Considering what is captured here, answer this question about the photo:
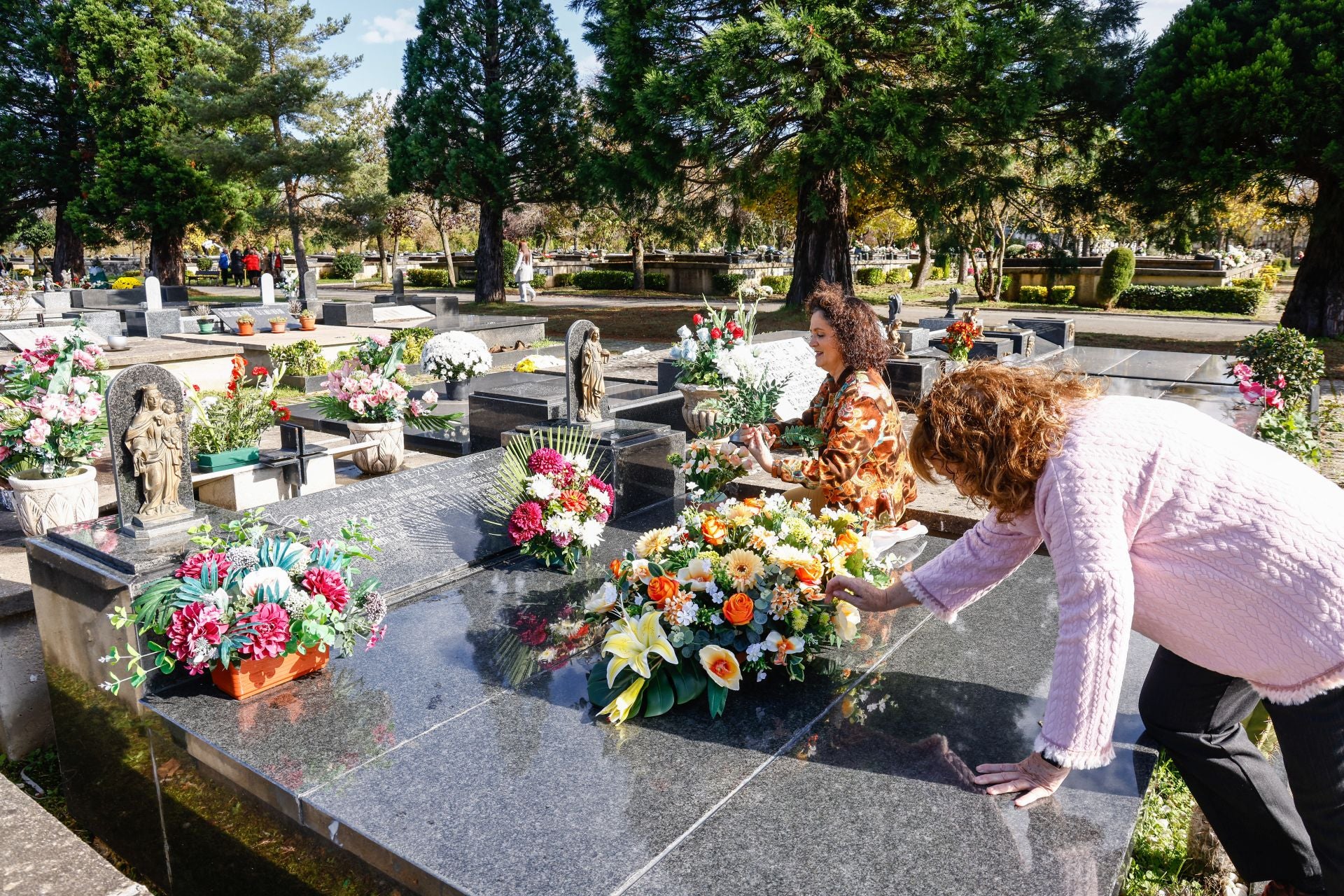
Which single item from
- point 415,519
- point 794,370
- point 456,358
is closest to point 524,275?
point 456,358

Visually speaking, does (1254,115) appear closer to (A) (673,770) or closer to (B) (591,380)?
(B) (591,380)

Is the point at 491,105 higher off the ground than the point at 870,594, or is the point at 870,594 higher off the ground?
the point at 491,105

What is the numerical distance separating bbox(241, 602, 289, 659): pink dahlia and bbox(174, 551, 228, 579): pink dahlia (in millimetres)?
212

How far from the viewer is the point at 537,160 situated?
2758 cm

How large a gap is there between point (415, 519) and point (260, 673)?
1.51 metres

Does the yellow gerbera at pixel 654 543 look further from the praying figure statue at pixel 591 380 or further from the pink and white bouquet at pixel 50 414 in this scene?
the pink and white bouquet at pixel 50 414

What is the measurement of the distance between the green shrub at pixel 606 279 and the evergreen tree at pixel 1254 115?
21.0 metres

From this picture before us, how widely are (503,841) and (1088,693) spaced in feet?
4.99

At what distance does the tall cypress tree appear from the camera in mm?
27250

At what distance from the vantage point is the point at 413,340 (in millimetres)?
15273

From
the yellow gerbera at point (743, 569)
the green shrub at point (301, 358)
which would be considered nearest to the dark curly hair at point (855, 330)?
the yellow gerbera at point (743, 569)

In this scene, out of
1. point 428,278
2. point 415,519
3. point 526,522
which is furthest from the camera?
point 428,278

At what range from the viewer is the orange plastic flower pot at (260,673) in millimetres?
3277

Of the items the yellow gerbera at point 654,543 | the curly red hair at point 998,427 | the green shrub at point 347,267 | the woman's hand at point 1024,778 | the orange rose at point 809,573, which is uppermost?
the green shrub at point 347,267
